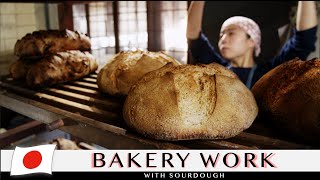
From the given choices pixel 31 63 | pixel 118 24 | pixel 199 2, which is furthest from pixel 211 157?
pixel 118 24

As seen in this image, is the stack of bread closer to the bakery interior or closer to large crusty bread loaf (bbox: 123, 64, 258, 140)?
the bakery interior

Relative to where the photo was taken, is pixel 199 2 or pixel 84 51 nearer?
pixel 84 51

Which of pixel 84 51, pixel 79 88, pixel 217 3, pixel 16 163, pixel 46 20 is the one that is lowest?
pixel 16 163

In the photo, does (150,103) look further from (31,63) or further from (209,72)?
(31,63)

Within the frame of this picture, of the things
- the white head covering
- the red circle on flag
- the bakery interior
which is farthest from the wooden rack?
the white head covering

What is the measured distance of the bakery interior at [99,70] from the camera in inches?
38.2

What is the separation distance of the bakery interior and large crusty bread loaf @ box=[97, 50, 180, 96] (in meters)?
0.06

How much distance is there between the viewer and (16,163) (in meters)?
1.01

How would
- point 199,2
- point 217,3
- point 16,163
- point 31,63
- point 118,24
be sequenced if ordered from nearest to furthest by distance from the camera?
point 16,163
point 31,63
point 199,2
point 217,3
point 118,24

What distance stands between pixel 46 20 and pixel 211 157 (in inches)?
66.2

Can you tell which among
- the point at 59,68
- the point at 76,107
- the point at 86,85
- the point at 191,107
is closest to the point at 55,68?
the point at 59,68

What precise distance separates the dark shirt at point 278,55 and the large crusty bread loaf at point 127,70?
41.8 inches

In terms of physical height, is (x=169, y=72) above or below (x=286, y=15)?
below

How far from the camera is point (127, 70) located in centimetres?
145
